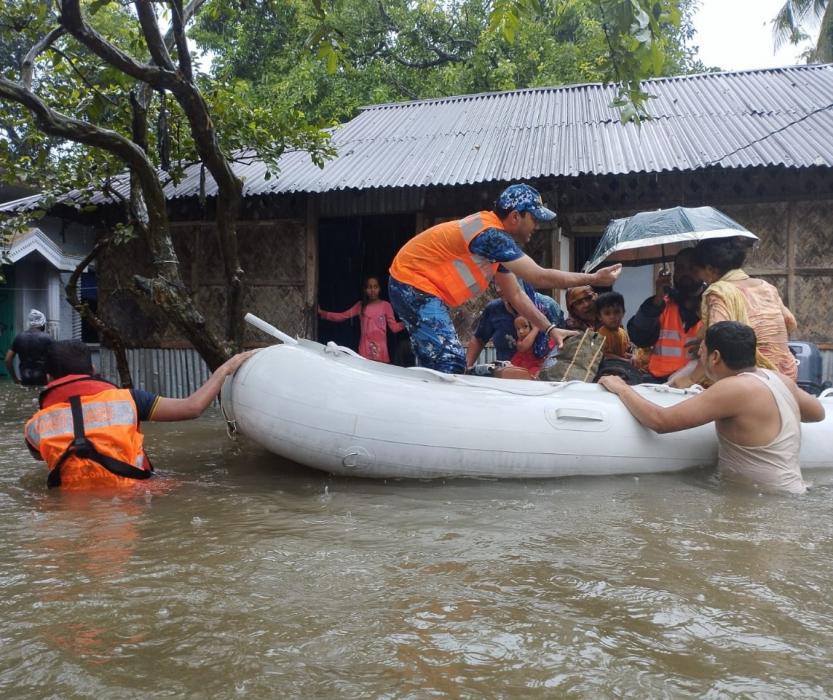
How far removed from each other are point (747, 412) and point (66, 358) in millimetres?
3410

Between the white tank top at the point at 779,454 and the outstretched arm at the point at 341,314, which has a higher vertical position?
the outstretched arm at the point at 341,314

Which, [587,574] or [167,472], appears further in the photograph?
[167,472]

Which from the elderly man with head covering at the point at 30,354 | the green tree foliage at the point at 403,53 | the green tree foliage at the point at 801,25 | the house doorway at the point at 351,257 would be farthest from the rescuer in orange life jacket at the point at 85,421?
the green tree foliage at the point at 801,25

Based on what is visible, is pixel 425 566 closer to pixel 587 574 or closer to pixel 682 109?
pixel 587 574

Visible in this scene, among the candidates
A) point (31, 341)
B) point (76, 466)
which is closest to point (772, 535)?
point (76, 466)

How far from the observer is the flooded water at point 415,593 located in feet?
5.96

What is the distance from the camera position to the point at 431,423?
3.95 meters

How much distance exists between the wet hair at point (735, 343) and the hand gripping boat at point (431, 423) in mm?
743

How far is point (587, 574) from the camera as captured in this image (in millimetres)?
2551

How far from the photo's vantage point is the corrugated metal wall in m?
8.68

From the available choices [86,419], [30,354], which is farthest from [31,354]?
[86,419]

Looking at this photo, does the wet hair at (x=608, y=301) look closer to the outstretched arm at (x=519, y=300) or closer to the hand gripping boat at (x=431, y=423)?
the outstretched arm at (x=519, y=300)

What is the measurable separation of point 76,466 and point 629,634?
9.28 ft

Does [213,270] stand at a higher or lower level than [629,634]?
higher
